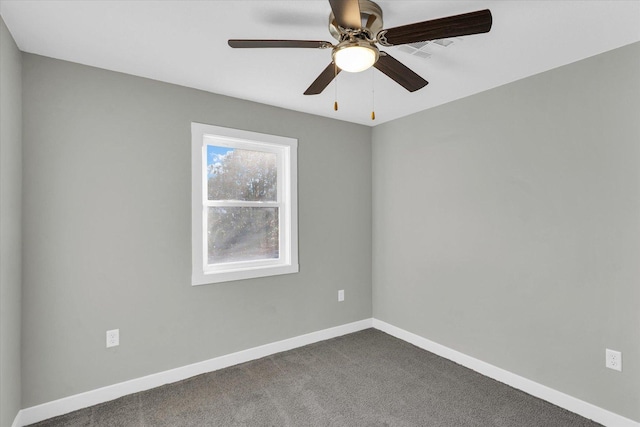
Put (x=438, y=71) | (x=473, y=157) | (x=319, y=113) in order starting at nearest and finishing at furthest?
(x=438, y=71), (x=473, y=157), (x=319, y=113)

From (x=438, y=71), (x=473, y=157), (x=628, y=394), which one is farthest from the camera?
(x=473, y=157)

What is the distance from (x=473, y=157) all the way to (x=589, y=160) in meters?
0.87

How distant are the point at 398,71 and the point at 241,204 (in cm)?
191

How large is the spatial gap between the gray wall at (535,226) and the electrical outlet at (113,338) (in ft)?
8.87

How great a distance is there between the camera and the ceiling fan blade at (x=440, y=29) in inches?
55.4

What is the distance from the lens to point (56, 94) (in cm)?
232

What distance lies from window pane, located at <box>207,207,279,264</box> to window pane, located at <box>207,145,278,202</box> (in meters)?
0.14

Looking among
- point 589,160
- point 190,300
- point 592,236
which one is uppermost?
point 589,160

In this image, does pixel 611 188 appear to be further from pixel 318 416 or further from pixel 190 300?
pixel 190 300

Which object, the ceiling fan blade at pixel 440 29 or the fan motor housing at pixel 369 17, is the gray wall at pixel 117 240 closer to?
Result: the fan motor housing at pixel 369 17

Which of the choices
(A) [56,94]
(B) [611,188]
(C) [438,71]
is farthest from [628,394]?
(A) [56,94]

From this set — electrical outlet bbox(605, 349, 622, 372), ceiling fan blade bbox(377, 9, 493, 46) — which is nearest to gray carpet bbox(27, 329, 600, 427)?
electrical outlet bbox(605, 349, 622, 372)

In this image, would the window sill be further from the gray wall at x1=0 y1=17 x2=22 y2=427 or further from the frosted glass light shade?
the frosted glass light shade

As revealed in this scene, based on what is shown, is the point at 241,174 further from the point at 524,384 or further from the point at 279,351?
the point at 524,384
